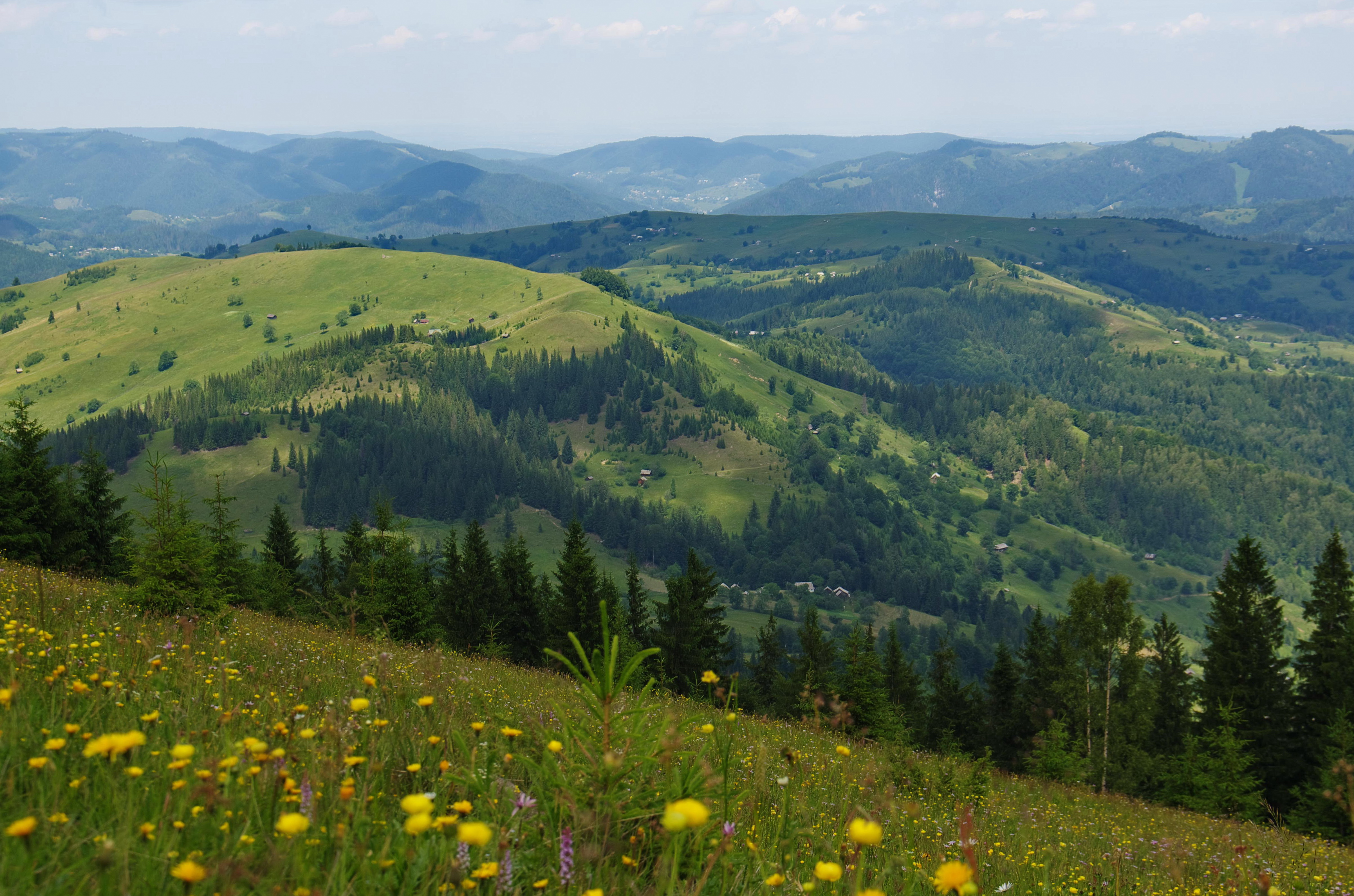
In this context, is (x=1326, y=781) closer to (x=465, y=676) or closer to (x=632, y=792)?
(x=465, y=676)

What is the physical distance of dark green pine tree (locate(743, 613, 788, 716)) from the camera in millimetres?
73625

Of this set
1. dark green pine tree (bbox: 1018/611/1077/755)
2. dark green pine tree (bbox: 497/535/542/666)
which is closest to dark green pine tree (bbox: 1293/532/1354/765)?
dark green pine tree (bbox: 1018/611/1077/755)

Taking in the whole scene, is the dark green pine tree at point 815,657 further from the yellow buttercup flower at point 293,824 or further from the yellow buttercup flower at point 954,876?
the yellow buttercup flower at point 293,824

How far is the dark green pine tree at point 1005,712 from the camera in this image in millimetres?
71250

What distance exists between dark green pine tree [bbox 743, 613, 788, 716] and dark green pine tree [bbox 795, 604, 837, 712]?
2.65 m

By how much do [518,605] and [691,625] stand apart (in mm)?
16492

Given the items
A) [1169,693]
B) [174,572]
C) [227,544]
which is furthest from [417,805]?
[1169,693]

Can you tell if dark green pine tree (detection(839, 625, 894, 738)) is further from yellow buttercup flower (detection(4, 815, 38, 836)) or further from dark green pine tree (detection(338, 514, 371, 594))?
yellow buttercup flower (detection(4, 815, 38, 836))

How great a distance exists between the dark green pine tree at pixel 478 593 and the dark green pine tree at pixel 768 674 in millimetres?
24249

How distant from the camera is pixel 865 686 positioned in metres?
Result: 57.3

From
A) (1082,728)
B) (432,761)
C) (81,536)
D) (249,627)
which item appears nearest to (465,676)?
(249,627)

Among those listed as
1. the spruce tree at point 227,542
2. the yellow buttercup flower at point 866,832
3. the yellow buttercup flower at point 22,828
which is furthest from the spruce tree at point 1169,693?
the yellow buttercup flower at point 22,828

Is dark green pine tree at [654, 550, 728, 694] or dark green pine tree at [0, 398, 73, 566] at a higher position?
dark green pine tree at [0, 398, 73, 566]

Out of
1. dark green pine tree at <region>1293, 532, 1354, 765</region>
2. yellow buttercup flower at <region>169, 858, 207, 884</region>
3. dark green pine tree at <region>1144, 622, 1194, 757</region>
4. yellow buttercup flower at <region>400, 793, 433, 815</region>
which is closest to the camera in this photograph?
yellow buttercup flower at <region>169, 858, 207, 884</region>
